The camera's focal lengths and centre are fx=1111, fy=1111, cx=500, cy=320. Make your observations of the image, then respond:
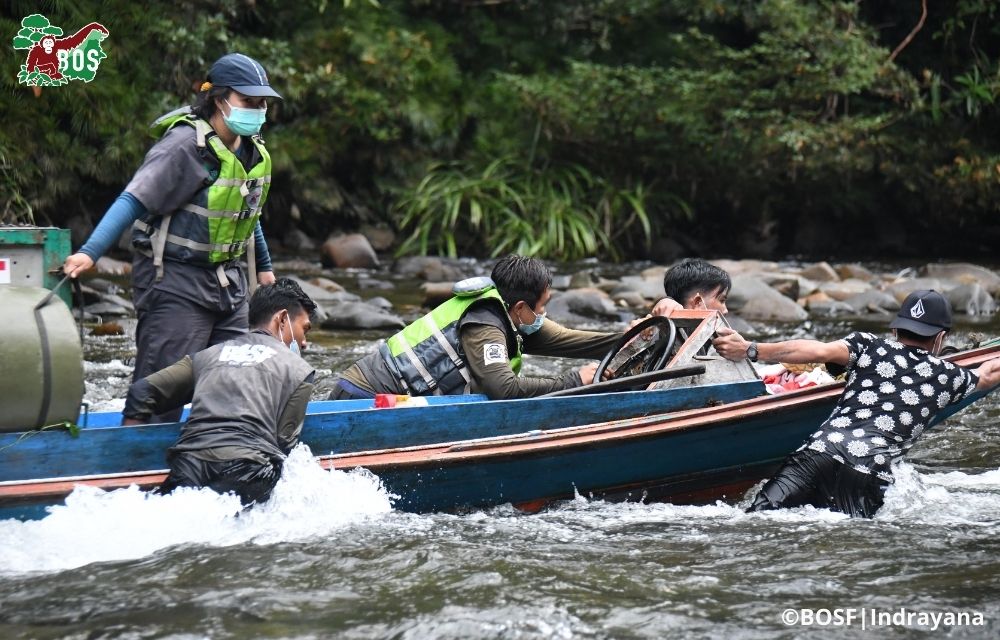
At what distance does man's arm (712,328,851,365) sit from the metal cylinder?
2.68 meters

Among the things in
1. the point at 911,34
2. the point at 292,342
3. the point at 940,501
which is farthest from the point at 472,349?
the point at 911,34

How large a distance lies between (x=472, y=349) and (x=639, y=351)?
86 centimetres

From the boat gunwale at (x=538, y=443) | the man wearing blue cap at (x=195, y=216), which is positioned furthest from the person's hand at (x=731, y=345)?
the man wearing blue cap at (x=195, y=216)

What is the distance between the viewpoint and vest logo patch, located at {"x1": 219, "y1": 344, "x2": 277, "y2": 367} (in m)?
4.25

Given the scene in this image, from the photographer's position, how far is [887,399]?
4.75 metres

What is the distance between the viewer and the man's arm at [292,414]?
14.2 feet

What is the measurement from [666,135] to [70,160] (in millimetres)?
7991

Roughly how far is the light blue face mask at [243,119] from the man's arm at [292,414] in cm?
114

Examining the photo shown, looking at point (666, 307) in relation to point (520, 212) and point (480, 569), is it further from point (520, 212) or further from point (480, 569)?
point (520, 212)

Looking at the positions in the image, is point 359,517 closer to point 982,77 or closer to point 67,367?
point 67,367

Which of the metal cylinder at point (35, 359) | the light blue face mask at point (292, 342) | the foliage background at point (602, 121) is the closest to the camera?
the metal cylinder at point (35, 359)

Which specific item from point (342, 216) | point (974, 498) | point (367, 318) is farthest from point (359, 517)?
point (342, 216)

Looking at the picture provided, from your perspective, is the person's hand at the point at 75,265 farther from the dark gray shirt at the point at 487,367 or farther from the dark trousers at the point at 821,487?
the dark trousers at the point at 821,487

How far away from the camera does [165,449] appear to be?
4.34 m
